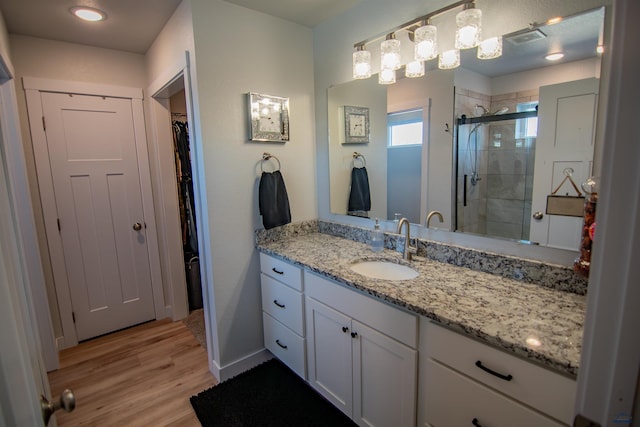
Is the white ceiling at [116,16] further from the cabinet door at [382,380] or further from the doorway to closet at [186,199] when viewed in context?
the cabinet door at [382,380]

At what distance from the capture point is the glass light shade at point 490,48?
1.45 metres

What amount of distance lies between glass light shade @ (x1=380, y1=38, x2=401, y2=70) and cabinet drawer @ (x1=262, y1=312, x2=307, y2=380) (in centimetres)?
168

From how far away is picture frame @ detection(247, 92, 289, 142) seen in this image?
2084 millimetres

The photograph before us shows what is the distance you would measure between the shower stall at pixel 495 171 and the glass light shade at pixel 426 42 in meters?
0.37

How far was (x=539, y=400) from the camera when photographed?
3.12ft

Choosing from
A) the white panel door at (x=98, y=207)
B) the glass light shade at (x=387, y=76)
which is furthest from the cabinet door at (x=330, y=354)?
the white panel door at (x=98, y=207)

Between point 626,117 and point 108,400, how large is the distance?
2.72 m

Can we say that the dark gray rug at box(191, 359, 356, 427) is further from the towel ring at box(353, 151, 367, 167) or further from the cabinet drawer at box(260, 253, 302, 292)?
the towel ring at box(353, 151, 367, 167)

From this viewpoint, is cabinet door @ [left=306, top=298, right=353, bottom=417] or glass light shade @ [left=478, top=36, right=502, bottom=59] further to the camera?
cabinet door @ [left=306, top=298, right=353, bottom=417]

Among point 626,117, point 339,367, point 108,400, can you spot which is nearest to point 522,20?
point 626,117

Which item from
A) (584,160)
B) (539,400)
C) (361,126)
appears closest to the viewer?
(539,400)

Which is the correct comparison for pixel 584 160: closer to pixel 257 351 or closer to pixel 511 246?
pixel 511 246

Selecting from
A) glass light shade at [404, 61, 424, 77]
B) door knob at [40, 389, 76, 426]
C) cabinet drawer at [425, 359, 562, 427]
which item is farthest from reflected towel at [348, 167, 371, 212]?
door knob at [40, 389, 76, 426]

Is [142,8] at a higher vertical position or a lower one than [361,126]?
higher
